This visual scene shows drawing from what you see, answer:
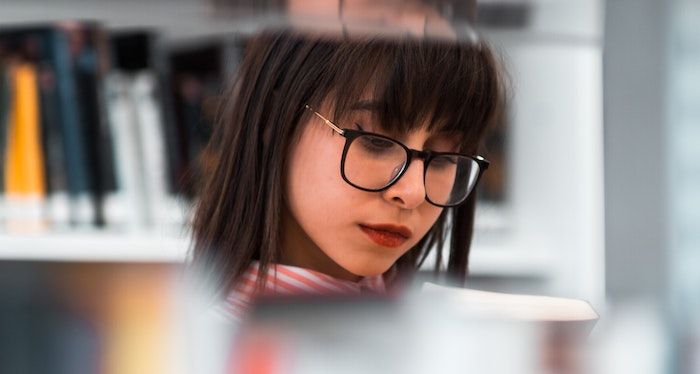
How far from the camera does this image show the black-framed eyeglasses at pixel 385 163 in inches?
18.8

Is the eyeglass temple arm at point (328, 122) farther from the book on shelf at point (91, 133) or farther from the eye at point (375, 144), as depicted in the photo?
the book on shelf at point (91, 133)

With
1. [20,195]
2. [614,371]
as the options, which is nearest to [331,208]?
[614,371]

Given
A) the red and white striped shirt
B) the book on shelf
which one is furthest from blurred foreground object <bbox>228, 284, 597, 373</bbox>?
the book on shelf

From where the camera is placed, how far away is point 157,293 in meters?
0.52

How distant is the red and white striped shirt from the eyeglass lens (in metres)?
0.06

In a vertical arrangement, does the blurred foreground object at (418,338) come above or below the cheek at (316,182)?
below

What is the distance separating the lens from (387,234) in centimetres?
52

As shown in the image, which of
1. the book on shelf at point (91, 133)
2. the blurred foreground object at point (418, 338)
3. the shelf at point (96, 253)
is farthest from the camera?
the book on shelf at point (91, 133)

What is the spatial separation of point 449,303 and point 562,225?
7.1 inches

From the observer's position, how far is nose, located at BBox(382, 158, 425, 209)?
481 mm

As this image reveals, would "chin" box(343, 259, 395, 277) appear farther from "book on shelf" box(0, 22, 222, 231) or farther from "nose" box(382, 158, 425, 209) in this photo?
"book on shelf" box(0, 22, 222, 231)

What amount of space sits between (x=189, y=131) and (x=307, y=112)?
0.33 meters

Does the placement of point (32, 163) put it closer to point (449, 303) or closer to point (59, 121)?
point (59, 121)

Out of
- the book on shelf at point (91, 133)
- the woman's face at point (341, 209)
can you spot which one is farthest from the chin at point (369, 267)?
the book on shelf at point (91, 133)
